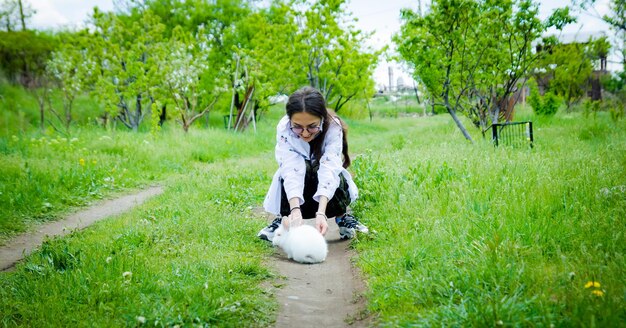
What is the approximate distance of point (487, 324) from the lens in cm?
235

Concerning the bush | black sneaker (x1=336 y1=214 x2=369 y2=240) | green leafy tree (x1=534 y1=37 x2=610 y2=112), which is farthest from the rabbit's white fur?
the bush

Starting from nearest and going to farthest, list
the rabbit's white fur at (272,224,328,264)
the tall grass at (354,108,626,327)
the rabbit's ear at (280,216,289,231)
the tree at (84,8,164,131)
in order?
1. the tall grass at (354,108,626,327)
2. the rabbit's white fur at (272,224,328,264)
3. the rabbit's ear at (280,216,289,231)
4. the tree at (84,8,164,131)

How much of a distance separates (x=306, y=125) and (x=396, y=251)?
1410 millimetres

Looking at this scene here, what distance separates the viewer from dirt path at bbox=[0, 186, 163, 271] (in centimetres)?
451

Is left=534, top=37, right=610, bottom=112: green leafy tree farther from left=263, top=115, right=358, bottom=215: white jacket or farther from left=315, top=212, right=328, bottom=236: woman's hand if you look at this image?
left=315, top=212, right=328, bottom=236: woman's hand

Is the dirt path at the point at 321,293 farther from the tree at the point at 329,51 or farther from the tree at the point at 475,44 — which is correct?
the tree at the point at 329,51

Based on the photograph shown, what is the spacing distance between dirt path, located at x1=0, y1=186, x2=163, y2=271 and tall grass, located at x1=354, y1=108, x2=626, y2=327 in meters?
3.15

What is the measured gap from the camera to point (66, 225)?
5.66m

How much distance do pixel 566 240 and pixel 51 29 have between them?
23.2 m

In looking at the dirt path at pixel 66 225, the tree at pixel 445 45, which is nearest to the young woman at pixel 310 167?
the dirt path at pixel 66 225

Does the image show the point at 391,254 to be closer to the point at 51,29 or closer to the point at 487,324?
the point at 487,324

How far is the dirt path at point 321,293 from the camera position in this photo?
2939 millimetres

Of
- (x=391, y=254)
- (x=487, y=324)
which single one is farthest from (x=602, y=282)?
(x=391, y=254)

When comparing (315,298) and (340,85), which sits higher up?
(340,85)
